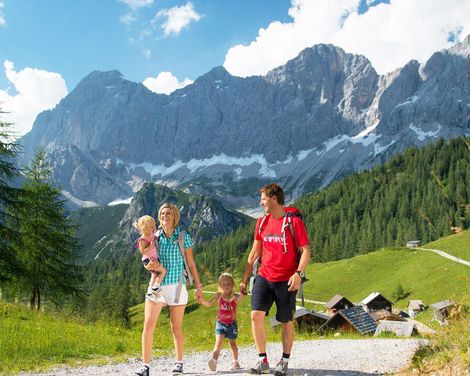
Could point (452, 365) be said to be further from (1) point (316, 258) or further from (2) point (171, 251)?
(1) point (316, 258)

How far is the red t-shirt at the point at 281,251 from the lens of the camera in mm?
8172

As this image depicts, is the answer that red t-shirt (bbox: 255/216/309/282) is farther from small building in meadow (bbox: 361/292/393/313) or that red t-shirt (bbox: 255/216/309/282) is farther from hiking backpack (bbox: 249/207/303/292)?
small building in meadow (bbox: 361/292/393/313)

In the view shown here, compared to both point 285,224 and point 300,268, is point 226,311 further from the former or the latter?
point 285,224

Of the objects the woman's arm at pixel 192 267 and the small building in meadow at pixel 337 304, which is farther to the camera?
the small building in meadow at pixel 337 304

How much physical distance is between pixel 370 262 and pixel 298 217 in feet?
297

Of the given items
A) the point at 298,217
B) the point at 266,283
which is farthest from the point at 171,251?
the point at 298,217

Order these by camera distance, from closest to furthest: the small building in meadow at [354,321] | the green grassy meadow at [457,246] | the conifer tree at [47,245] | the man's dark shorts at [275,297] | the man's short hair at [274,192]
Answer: the man's dark shorts at [275,297]
the man's short hair at [274,192]
the small building in meadow at [354,321]
the conifer tree at [47,245]
the green grassy meadow at [457,246]

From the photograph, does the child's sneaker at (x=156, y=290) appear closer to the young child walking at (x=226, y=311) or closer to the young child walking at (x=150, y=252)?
the young child walking at (x=150, y=252)

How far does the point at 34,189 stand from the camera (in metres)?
28.3

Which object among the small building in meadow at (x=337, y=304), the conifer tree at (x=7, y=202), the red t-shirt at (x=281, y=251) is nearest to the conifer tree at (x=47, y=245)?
the conifer tree at (x=7, y=202)

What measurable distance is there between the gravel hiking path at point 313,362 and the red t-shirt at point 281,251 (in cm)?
201

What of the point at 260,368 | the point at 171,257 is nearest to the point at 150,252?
the point at 171,257

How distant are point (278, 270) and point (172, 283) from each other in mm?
2077

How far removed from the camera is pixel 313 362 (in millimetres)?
9641
